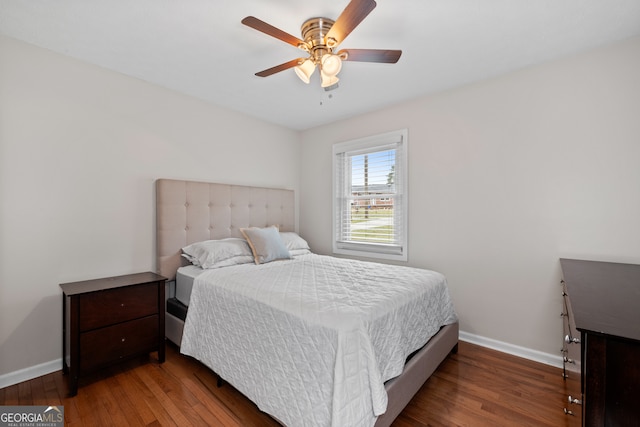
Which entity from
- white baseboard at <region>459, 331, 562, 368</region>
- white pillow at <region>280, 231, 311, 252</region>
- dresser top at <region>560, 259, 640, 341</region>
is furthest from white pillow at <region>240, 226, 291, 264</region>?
dresser top at <region>560, 259, 640, 341</region>

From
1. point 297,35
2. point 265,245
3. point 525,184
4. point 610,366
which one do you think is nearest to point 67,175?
point 265,245

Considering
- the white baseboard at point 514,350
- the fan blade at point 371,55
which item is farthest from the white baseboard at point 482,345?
the fan blade at point 371,55

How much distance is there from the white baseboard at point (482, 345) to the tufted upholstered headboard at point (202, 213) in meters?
0.97

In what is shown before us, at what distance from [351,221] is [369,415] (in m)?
2.49

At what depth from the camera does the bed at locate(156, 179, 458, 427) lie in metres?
1.31

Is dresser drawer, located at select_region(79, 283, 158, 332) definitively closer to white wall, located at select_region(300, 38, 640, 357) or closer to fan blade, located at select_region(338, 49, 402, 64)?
fan blade, located at select_region(338, 49, 402, 64)

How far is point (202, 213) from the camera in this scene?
2.88 meters

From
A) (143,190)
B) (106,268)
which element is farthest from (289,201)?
(106,268)

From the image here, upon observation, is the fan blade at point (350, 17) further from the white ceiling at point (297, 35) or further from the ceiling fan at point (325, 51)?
the white ceiling at point (297, 35)

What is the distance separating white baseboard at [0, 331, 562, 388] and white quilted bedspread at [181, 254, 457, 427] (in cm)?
55

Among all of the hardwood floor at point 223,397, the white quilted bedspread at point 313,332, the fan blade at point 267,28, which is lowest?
the hardwood floor at point 223,397

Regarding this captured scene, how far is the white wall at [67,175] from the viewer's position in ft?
6.44

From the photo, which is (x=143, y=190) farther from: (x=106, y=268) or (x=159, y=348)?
(x=159, y=348)

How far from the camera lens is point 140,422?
162 cm
